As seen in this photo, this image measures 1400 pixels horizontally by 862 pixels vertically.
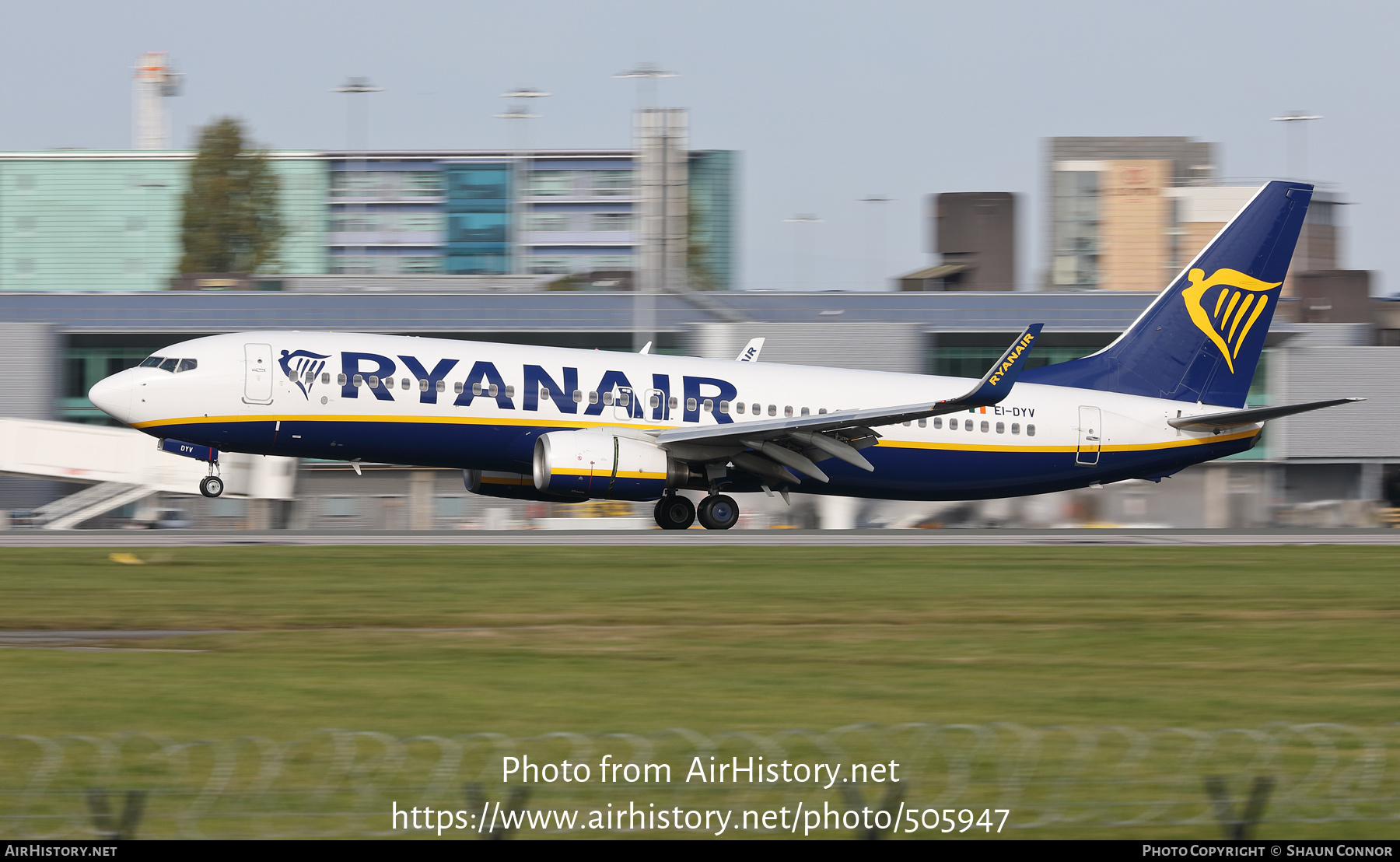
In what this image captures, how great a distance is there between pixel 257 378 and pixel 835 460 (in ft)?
40.6

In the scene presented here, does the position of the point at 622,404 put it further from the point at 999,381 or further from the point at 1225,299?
the point at 1225,299

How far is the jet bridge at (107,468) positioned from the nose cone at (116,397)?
61.3 feet

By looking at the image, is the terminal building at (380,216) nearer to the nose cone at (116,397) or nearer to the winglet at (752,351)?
the winglet at (752,351)

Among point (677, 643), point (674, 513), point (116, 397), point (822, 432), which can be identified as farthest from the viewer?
→ point (674, 513)

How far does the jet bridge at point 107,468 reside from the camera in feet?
162

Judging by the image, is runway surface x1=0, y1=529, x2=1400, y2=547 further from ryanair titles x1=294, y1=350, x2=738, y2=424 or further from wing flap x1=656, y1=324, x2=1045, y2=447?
ryanair titles x1=294, y1=350, x2=738, y2=424

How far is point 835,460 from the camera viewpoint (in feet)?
108

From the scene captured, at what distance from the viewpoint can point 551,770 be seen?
30.9 feet

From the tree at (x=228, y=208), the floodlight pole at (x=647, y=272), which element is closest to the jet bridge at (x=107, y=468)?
the floodlight pole at (x=647, y=272)

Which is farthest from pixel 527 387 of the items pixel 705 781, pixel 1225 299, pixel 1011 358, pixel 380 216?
pixel 380 216

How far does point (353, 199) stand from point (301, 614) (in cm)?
15331

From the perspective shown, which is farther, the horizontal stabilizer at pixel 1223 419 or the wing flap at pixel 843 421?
the horizontal stabilizer at pixel 1223 419

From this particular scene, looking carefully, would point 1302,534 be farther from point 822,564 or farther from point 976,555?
point 822,564
